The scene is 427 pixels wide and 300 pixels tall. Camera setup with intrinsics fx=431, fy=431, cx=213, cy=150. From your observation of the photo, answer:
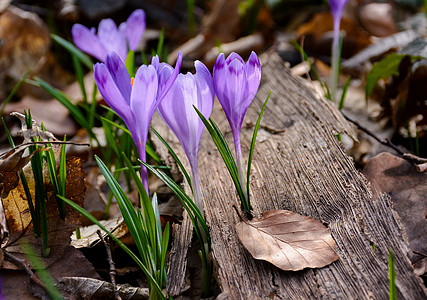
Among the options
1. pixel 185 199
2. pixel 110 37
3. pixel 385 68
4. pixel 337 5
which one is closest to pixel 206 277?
pixel 185 199

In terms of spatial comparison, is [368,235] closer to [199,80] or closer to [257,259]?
[257,259]

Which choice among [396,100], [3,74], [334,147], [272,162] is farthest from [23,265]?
[3,74]

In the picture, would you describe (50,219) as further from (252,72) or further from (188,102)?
(252,72)

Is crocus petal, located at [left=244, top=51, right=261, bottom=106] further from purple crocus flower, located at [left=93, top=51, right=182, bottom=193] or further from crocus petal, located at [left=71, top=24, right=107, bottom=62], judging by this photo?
crocus petal, located at [left=71, top=24, right=107, bottom=62]

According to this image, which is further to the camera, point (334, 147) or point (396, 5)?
point (396, 5)

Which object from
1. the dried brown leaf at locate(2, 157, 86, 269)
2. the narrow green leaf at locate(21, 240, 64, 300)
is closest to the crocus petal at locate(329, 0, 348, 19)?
the dried brown leaf at locate(2, 157, 86, 269)

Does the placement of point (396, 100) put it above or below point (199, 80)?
below

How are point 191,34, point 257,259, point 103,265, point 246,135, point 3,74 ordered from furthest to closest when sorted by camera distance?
point 191,34
point 3,74
point 246,135
point 103,265
point 257,259
